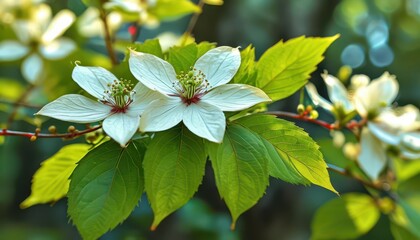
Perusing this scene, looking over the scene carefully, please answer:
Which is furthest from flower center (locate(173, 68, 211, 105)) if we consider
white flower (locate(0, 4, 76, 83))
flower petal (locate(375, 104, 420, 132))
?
white flower (locate(0, 4, 76, 83))

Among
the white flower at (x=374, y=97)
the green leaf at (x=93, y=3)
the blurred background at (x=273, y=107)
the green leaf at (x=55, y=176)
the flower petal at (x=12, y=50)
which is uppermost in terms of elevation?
the green leaf at (x=93, y=3)

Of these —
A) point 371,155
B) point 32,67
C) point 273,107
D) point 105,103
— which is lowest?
point 273,107

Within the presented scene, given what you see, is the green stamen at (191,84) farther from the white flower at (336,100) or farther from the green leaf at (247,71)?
the white flower at (336,100)

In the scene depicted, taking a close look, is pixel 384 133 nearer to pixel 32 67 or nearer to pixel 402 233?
pixel 402 233

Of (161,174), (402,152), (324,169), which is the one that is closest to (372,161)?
(402,152)

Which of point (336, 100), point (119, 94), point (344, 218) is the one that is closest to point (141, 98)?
point (119, 94)

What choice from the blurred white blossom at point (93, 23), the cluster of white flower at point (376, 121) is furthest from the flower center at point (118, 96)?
the blurred white blossom at point (93, 23)
